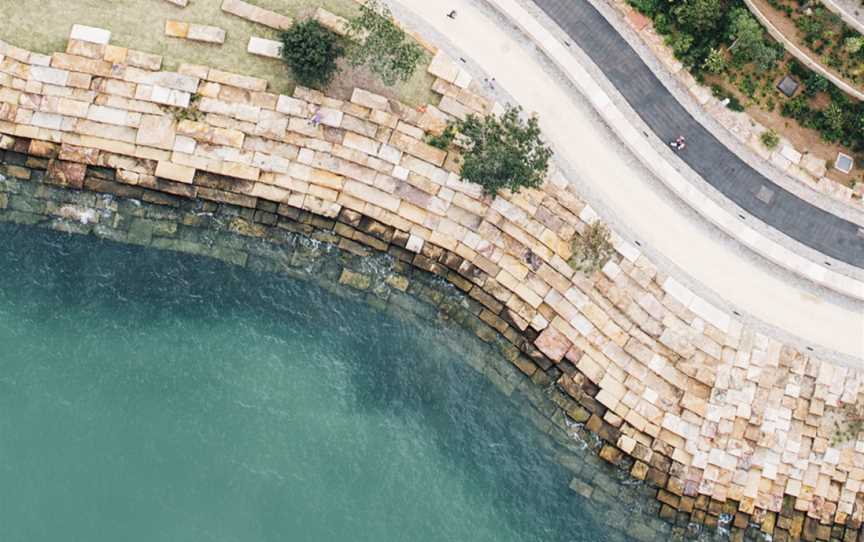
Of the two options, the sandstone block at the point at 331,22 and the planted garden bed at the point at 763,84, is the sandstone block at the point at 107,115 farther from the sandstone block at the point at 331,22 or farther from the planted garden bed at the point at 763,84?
the planted garden bed at the point at 763,84

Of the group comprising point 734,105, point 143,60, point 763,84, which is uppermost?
point 763,84

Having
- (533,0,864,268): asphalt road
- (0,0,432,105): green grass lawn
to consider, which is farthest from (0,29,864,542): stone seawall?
(533,0,864,268): asphalt road

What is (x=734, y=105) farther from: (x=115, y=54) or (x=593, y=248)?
(x=115, y=54)

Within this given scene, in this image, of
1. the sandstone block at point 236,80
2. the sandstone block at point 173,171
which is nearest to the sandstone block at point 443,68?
the sandstone block at point 236,80

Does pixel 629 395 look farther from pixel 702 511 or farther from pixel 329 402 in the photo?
pixel 329 402

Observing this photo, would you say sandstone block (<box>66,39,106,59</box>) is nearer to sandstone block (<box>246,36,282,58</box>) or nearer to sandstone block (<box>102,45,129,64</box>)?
sandstone block (<box>102,45,129,64</box>)

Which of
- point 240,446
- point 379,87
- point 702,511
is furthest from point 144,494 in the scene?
point 702,511

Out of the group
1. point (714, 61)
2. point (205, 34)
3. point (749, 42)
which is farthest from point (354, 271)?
point (749, 42)
